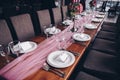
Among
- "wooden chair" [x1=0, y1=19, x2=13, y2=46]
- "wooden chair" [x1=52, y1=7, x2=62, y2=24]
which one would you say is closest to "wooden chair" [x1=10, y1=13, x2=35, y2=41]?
"wooden chair" [x1=0, y1=19, x2=13, y2=46]

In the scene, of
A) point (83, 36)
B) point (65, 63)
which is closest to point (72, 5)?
point (83, 36)

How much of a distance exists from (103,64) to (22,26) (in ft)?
4.20

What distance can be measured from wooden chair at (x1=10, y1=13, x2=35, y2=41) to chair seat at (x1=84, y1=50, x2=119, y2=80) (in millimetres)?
998

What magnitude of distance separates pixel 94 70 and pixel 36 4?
3355 millimetres

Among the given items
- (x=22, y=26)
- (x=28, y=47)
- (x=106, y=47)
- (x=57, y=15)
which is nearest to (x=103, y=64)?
(x=106, y=47)

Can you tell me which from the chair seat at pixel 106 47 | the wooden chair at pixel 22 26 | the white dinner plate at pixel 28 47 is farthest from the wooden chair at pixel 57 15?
the white dinner plate at pixel 28 47

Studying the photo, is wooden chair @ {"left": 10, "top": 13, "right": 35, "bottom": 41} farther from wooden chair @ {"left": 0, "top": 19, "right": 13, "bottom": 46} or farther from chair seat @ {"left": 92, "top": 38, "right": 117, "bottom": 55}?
chair seat @ {"left": 92, "top": 38, "right": 117, "bottom": 55}

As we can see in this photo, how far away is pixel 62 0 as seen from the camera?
5.27 m

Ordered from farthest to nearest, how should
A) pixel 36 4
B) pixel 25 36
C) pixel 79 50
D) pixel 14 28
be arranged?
pixel 36 4
pixel 25 36
pixel 14 28
pixel 79 50

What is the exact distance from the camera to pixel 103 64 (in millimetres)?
1650

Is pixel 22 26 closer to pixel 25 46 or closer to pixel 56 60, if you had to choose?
pixel 25 46

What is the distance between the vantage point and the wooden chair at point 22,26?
1809 millimetres

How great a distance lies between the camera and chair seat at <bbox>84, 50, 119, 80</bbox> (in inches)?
59.7

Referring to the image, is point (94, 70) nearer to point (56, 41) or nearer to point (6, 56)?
point (56, 41)
